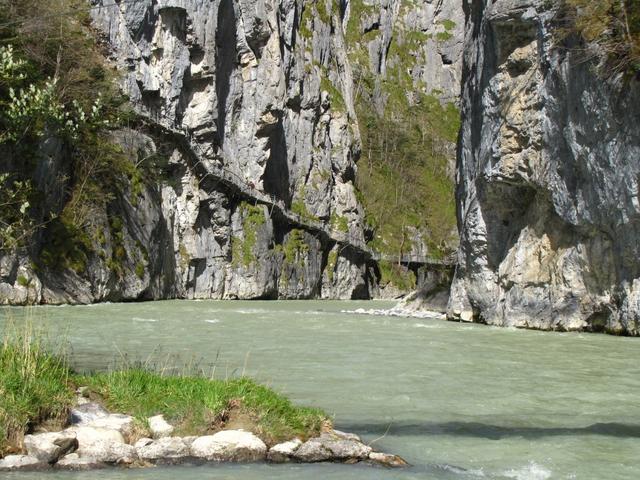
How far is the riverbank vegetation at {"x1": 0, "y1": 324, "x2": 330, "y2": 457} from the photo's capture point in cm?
696

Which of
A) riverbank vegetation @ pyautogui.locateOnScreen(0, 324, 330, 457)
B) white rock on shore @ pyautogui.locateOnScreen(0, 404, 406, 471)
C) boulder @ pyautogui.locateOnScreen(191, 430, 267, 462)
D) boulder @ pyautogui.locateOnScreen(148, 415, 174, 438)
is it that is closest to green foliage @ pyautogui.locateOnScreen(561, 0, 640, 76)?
riverbank vegetation @ pyautogui.locateOnScreen(0, 324, 330, 457)

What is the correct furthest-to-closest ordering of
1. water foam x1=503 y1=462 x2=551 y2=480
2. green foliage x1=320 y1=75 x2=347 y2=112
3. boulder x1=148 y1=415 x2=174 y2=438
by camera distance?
green foliage x1=320 y1=75 x2=347 y2=112 → boulder x1=148 y1=415 x2=174 y2=438 → water foam x1=503 y1=462 x2=551 y2=480

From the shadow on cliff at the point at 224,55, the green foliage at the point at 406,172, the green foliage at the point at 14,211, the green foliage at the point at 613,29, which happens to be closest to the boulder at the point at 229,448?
the green foliage at the point at 14,211

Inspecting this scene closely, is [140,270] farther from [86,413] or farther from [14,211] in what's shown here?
[86,413]

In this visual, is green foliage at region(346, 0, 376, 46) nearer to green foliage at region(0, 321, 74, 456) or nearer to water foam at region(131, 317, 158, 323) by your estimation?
water foam at region(131, 317, 158, 323)

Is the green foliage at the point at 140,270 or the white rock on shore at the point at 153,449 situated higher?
the green foliage at the point at 140,270

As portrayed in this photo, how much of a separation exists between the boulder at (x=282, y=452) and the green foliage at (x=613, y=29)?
18.0 meters

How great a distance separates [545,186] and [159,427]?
21.0 meters

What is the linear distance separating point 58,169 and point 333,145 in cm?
4225

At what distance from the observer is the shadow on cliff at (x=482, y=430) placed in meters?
8.30

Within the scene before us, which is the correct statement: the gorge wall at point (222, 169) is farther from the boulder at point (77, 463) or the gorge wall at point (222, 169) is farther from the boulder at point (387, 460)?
the boulder at point (387, 460)

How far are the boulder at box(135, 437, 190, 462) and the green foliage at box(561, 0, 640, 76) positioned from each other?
735 inches

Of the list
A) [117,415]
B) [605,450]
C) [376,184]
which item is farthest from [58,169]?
[376,184]

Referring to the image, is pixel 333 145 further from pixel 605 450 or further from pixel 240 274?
pixel 605 450
